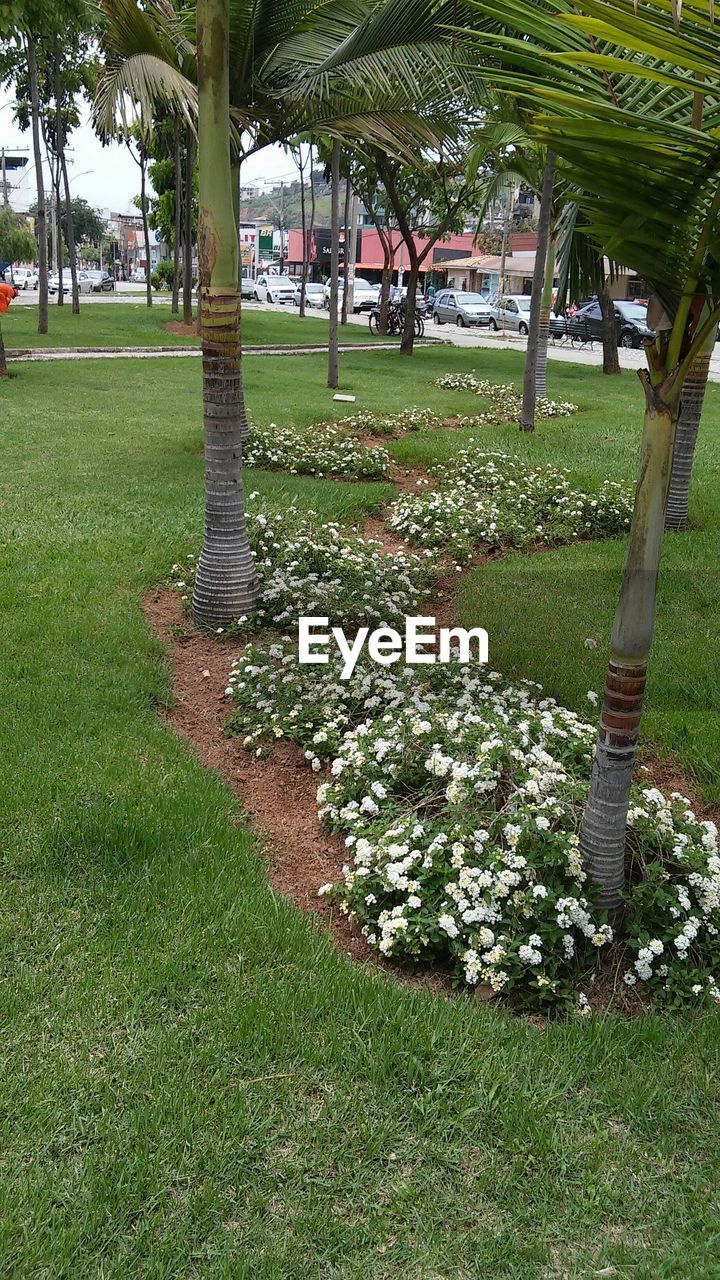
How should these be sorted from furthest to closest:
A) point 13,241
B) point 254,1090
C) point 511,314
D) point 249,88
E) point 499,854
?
point 511,314
point 13,241
point 249,88
point 499,854
point 254,1090

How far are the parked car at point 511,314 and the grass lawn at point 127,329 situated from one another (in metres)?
7.03

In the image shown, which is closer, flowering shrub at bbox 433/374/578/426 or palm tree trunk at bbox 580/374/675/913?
palm tree trunk at bbox 580/374/675/913

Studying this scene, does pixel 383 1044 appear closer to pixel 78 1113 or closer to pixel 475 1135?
pixel 475 1135

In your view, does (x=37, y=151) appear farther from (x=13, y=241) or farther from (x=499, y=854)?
(x=499, y=854)

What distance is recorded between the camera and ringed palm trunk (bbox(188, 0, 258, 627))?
224 inches

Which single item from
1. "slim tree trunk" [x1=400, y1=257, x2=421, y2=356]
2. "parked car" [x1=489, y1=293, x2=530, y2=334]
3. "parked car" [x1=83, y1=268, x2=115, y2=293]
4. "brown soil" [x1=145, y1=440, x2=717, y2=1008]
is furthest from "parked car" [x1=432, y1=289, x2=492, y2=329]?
"brown soil" [x1=145, y1=440, x2=717, y2=1008]

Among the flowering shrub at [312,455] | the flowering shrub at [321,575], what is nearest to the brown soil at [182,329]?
the flowering shrub at [312,455]

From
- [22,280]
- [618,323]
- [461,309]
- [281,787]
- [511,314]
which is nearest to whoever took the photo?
[281,787]

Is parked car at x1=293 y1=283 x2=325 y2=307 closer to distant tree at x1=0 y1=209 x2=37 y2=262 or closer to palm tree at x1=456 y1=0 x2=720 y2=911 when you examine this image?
distant tree at x1=0 y1=209 x2=37 y2=262

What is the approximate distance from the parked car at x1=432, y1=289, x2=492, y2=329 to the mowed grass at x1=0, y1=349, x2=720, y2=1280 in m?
36.8

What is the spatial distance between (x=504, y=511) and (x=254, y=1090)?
21.0 feet

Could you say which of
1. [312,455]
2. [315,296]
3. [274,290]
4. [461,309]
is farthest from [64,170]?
[312,455]

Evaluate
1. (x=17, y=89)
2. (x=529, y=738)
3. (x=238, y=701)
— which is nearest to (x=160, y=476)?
(x=238, y=701)

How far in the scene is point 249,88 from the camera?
7.34 m
